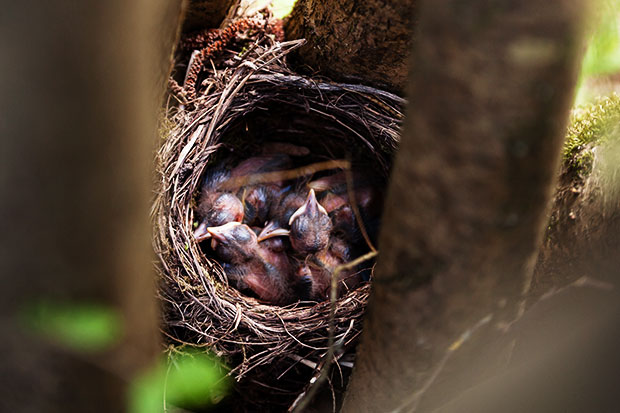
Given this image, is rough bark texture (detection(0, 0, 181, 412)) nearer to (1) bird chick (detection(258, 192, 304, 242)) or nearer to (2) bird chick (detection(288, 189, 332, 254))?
(2) bird chick (detection(288, 189, 332, 254))

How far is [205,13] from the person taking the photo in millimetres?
1743

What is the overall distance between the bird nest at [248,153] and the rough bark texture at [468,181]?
59 cm

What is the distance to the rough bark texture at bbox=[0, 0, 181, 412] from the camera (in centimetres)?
34

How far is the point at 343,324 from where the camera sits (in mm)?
1383

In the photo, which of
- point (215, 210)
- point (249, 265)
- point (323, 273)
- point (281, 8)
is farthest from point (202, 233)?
point (281, 8)

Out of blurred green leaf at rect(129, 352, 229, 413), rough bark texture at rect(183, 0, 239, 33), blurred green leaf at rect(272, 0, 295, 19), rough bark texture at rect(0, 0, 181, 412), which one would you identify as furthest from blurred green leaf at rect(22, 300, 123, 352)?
blurred green leaf at rect(272, 0, 295, 19)

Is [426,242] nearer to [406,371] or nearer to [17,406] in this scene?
[406,371]

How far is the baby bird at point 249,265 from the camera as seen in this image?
1.67 metres

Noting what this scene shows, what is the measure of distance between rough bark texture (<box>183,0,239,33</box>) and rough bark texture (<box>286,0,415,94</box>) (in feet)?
0.90

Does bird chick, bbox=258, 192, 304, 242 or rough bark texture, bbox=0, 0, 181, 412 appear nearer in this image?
rough bark texture, bbox=0, 0, 181, 412

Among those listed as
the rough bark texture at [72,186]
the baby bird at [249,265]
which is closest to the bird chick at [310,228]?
the baby bird at [249,265]

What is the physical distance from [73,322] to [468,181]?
0.45m

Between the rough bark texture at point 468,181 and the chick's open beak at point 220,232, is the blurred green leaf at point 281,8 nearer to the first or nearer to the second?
the chick's open beak at point 220,232

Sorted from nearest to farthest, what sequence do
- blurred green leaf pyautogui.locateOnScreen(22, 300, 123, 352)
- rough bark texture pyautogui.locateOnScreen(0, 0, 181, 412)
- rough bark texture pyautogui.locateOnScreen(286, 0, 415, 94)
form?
rough bark texture pyautogui.locateOnScreen(0, 0, 181, 412) → blurred green leaf pyautogui.locateOnScreen(22, 300, 123, 352) → rough bark texture pyautogui.locateOnScreen(286, 0, 415, 94)
